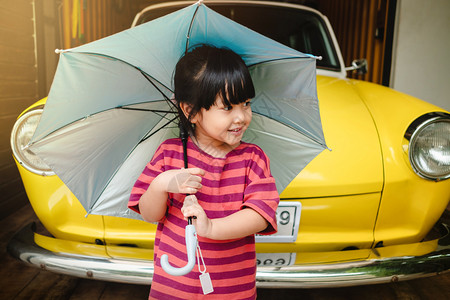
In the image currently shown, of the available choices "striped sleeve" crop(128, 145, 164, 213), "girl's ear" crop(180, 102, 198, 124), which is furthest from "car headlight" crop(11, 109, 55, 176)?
"girl's ear" crop(180, 102, 198, 124)

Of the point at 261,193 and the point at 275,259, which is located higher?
the point at 261,193

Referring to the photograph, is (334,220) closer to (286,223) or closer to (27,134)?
(286,223)

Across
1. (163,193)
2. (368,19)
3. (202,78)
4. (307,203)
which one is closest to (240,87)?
(202,78)

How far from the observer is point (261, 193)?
3.14 feet

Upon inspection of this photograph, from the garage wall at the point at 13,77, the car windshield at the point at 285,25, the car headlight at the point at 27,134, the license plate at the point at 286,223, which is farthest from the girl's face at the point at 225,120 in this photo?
the garage wall at the point at 13,77

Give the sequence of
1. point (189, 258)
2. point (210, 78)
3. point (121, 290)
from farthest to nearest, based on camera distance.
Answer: point (121, 290) → point (210, 78) → point (189, 258)

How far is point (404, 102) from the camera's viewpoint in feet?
6.03

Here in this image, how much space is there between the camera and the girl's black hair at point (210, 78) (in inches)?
36.1

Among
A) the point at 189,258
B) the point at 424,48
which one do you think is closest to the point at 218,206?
the point at 189,258

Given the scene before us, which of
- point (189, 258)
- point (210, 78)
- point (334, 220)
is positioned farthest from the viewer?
point (334, 220)

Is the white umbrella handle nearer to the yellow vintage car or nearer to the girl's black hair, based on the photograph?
the girl's black hair

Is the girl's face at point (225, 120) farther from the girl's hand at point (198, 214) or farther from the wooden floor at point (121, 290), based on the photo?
the wooden floor at point (121, 290)

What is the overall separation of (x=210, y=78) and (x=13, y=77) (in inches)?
102

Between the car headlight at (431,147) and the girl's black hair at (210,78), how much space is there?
3.19ft
